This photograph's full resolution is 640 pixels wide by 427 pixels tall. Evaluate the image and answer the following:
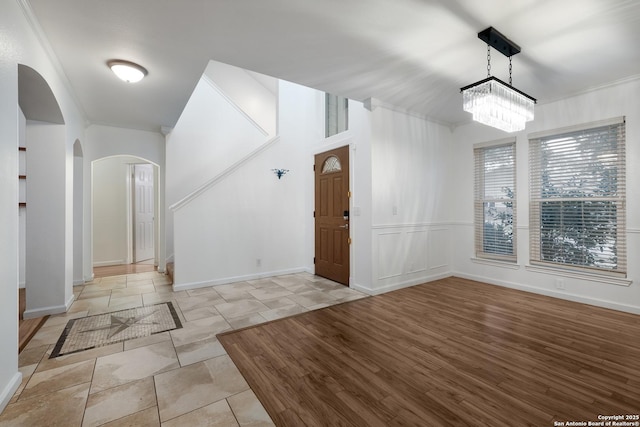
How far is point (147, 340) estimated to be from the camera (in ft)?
8.45

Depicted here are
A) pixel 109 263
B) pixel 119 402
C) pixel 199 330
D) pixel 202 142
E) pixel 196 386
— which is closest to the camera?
pixel 119 402

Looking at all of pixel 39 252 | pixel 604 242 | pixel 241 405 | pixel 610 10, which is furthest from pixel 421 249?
pixel 39 252

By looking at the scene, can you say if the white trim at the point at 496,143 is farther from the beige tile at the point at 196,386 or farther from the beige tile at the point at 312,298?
the beige tile at the point at 196,386

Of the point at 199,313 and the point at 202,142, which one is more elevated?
the point at 202,142

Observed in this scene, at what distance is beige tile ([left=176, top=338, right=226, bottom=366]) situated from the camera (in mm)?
2260

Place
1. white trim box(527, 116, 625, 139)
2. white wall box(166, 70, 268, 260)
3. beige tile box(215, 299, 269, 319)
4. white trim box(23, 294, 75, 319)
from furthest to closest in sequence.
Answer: white wall box(166, 70, 268, 260), white trim box(527, 116, 625, 139), beige tile box(215, 299, 269, 319), white trim box(23, 294, 75, 319)

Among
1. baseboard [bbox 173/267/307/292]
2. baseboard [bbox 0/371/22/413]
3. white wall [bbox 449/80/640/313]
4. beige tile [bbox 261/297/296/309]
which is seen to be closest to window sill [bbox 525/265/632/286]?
white wall [bbox 449/80/640/313]

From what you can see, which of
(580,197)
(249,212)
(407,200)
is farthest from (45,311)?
(580,197)

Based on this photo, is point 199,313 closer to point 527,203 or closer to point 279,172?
point 279,172

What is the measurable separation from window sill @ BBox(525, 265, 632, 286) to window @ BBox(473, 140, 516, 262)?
331 millimetres

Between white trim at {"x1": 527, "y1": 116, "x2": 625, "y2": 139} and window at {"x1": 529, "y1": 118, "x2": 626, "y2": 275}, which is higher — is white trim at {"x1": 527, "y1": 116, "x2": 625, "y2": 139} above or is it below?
above

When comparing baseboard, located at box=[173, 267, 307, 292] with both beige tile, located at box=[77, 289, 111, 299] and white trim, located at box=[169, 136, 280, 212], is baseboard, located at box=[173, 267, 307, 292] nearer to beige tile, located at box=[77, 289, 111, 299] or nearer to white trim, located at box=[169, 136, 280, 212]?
beige tile, located at box=[77, 289, 111, 299]

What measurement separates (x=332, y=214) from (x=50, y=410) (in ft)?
12.1

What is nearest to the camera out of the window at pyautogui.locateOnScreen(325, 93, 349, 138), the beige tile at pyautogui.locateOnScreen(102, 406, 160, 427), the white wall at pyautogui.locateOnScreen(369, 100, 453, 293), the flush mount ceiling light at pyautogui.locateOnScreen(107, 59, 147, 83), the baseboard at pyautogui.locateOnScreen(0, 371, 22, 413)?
the beige tile at pyautogui.locateOnScreen(102, 406, 160, 427)
